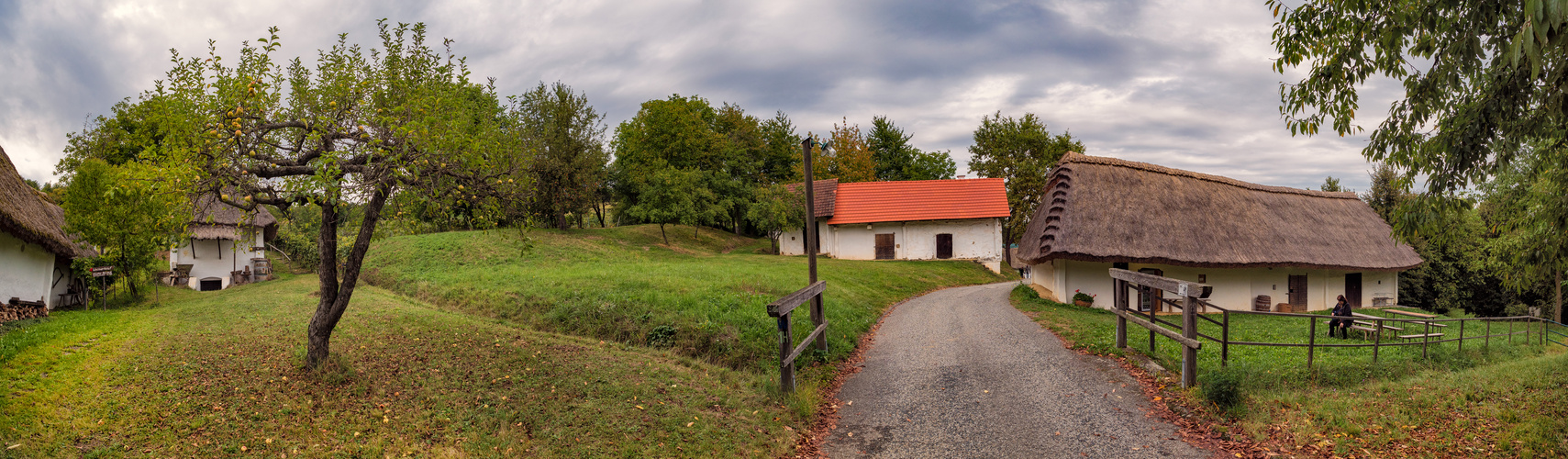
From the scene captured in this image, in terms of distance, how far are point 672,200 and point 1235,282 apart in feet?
76.9

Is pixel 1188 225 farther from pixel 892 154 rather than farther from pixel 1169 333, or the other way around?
pixel 892 154

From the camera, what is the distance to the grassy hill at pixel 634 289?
11.3m

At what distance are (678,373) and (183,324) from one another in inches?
398

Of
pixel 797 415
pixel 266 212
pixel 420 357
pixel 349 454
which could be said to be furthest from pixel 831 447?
pixel 266 212

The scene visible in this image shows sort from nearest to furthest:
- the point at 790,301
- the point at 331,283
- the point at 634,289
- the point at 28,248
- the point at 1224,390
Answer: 1. the point at 1224,390
2. the point at 790,301
3. the point at 331,283
4. the point at 28,248
5. the point at 634,289

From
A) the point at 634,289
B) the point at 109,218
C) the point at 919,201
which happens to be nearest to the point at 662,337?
the point at 634,289

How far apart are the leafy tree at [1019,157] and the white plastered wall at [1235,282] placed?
1506 cm

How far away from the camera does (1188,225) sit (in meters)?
19.3

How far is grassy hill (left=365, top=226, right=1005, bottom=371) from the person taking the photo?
11.3m

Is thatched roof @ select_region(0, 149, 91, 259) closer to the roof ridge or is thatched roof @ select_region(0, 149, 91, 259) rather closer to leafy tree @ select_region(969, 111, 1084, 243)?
the roof ridge

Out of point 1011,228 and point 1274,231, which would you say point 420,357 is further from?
point 1011,228

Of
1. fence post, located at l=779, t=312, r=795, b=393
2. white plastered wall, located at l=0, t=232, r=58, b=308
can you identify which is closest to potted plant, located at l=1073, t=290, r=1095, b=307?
fence post, located at l=779, t=312, r=795, b=393

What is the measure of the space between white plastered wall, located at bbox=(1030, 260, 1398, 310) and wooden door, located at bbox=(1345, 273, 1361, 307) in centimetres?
17

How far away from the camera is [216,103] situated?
7.39 metres
